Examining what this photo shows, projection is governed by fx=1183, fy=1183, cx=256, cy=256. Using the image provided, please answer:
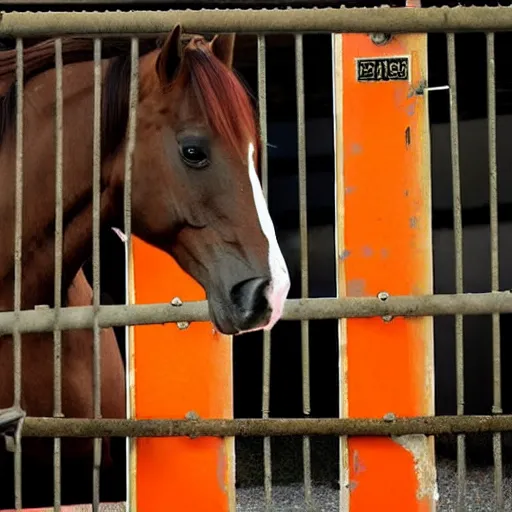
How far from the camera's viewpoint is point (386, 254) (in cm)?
337

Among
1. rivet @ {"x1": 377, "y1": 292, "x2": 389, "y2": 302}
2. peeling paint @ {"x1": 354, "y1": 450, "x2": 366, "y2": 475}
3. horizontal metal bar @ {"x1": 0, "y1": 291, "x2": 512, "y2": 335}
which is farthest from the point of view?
peeling paint @ {"x1": 354, "y1": 450, "x2": 366, "y2": 475}

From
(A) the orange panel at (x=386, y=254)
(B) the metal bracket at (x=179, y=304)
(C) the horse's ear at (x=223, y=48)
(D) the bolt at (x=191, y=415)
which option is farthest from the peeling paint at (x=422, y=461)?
(C) the horse's ear at (x=223, y=48)

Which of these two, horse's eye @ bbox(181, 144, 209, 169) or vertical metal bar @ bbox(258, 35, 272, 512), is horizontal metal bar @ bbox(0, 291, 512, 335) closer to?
vertical metal bar @ bbox(258, 35, 272, 512)

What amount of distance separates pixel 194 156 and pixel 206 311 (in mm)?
417

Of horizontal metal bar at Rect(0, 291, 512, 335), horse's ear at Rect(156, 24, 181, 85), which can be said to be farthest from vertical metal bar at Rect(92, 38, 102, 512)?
horse's ear at Rect(156, 24, 181, 85)

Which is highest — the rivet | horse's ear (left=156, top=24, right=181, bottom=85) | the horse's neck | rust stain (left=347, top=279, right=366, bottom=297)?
horse's ear (left=156, top=24, right=181, bottom=85)

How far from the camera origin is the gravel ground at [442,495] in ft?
15.1

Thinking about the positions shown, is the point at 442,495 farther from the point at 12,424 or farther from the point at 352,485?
the point at 12,424

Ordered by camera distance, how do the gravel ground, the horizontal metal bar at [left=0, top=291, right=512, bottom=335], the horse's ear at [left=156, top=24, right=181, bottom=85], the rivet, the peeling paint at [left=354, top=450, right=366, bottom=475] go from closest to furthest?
the horse's ear at [left=156, top=24, right=181, bottom=85] < the horizontal metal bar at [left=0, top=291, right=512, bottom=335] < the rivet < the peeling paint at [left=354, top=450, right=366, bottom=475] < the gravel ground

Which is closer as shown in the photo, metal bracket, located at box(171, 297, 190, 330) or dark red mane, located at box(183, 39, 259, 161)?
dark red mane, located at box(183, 39, 259, 161)

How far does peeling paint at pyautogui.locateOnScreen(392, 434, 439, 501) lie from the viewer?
3.30 meters

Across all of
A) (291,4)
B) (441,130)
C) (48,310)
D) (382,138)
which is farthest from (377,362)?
(441,130)

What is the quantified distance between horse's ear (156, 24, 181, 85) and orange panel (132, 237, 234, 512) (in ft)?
1.83

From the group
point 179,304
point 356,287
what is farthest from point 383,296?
point 179,304
